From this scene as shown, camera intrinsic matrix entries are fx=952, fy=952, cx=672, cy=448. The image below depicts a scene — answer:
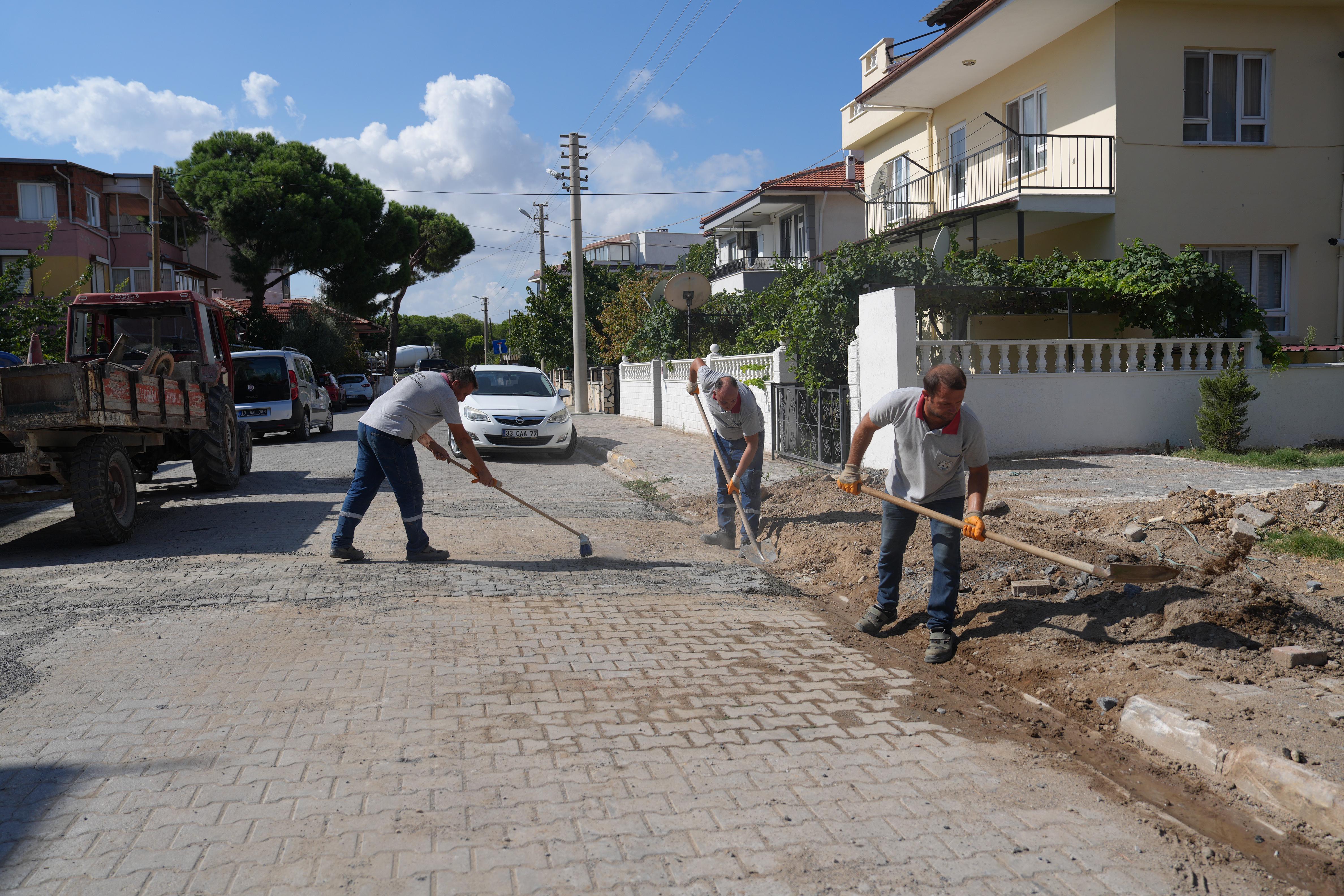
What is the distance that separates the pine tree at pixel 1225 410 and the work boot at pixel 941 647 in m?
8.30

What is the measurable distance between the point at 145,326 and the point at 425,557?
24.8ft

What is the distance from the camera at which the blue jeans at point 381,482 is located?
7117 mm

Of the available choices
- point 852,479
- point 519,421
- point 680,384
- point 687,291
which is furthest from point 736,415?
point 680,384

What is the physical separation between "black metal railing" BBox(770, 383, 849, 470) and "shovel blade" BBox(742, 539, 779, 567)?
2.81m

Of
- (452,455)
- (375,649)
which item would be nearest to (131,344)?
(452,455)

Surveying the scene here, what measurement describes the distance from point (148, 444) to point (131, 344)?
3.46 meters

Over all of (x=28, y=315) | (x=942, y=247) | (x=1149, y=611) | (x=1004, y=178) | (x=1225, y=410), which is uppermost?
(x=1004, y=178)

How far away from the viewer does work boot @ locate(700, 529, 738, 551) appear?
8.29 metres

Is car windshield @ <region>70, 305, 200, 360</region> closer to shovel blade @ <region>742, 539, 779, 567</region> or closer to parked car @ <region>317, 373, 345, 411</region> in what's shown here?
shovel blade @ <region>742, 539, 779, 567</region>

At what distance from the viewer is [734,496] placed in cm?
791

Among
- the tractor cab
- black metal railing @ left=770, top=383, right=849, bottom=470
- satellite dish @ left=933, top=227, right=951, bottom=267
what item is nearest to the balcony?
satellite dish @ left=933, top=227, right=951, bottom=267

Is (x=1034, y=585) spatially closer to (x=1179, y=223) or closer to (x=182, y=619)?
(x=182, y=619)

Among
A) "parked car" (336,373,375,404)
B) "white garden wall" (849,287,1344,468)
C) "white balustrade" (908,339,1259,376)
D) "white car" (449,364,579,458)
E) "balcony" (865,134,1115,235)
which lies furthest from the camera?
"parked car" (336,373,375,404)

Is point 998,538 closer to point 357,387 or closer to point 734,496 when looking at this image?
point 734,496
